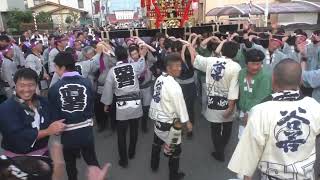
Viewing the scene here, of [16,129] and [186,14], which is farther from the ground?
[186,14]

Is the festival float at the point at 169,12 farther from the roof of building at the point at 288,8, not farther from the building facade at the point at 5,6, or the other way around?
the building facade at the point at 5,6

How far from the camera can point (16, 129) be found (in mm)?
2697

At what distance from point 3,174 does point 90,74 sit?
167 inches

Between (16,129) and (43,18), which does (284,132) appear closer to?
(16,129)

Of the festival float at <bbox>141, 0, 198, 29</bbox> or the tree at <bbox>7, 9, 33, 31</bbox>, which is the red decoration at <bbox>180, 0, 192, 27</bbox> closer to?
the festival float at <bbox>141, 0, 198, 29</bbox>

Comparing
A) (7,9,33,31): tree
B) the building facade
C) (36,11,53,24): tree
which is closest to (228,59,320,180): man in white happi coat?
(7,9,33,31): tree

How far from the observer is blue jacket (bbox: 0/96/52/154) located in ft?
8.77

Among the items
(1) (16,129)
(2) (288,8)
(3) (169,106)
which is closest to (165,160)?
(3) (169,106)

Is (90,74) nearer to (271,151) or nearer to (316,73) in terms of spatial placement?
(316,73)

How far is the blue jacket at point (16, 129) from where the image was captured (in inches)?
105

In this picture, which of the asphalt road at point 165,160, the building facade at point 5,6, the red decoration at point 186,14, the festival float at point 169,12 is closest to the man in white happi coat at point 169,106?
the asphalt road at point 165,160

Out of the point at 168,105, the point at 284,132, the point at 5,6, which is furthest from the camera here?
the point at 5,6

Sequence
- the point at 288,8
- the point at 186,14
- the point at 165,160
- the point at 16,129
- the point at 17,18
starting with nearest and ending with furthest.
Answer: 1. the point at 16,129
2. the point at 165,160
3. the point at 186,14
4. the point at 288,8
5. the point at 17,18

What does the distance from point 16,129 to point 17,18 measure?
3261cm
